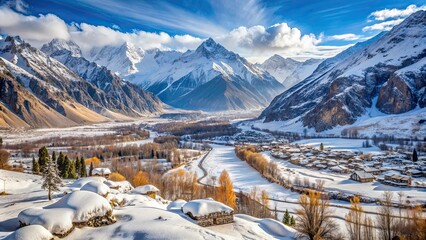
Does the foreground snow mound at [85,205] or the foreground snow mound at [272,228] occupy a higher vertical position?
the foreground snow mound at [85,205]

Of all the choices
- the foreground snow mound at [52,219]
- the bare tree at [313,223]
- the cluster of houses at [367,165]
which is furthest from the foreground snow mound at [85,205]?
the cluster of houses at [367,165]

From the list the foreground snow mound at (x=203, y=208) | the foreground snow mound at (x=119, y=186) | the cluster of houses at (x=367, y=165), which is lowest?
the cluster of houses at (x=367, y=165)

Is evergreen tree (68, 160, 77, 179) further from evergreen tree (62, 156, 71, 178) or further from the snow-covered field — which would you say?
the snow-covered field

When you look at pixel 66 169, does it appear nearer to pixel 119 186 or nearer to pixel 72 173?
pixel 72 173

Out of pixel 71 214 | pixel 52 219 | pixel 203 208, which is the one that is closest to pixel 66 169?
pixel 71 214

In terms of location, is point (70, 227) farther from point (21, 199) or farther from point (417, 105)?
point (417, 105)

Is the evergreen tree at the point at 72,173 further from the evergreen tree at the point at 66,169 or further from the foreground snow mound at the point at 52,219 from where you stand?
the foreground snow mound at the point at 52,219

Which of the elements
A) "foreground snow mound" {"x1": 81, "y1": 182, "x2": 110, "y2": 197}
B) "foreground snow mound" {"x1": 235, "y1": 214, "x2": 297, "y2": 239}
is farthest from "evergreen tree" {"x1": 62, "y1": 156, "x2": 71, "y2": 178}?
"foreground snow mound" {"x1": 235, "y1": 214, "x2": 297, "y2": 239}
